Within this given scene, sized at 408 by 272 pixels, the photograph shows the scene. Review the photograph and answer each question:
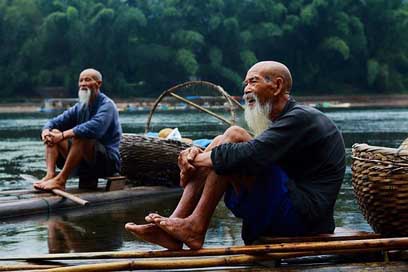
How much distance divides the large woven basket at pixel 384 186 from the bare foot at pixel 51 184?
3889 mm

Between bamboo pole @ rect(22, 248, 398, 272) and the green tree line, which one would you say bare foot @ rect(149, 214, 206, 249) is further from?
the green tree line

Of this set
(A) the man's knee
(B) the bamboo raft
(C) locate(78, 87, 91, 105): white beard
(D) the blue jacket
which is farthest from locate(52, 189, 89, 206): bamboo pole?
(A) the man's knee

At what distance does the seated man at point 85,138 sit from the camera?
8219 mm

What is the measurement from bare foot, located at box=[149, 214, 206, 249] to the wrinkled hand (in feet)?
0.74

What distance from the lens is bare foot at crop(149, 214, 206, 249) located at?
4.56 metres

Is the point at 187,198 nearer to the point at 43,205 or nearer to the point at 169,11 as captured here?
the point at 43,205

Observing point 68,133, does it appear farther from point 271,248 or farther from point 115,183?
point 271,248

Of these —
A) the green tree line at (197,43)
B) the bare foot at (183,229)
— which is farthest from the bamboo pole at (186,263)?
the green tree line at (197,43)

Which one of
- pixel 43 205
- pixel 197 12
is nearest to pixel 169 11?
pixel 197 12

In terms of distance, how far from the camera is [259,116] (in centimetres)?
482

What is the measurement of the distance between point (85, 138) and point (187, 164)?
3.89m

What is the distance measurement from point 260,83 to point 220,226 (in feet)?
9.55

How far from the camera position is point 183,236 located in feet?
15.0

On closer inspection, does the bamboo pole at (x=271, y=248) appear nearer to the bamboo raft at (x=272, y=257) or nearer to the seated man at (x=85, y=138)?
the bamboo raft at (x=272, y=257)
